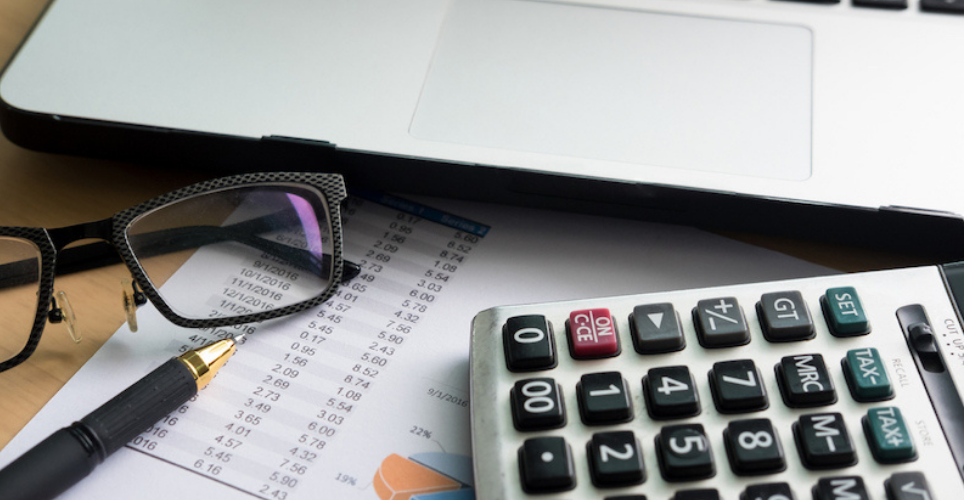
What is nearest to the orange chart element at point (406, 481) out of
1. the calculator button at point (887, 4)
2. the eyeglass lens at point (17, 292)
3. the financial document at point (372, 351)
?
the financial document at point (372, 351)

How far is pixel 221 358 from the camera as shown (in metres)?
0.42

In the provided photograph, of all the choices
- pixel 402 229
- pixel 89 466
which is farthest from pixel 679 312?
pixel 89 466

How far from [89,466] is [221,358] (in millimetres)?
78

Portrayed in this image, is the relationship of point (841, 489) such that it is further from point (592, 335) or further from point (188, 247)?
point (188, 247)

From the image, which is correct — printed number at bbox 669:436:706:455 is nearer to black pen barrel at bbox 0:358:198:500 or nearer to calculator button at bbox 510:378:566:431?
calculator button at bbox 510:378:566:431

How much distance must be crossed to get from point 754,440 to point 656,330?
0.21ft

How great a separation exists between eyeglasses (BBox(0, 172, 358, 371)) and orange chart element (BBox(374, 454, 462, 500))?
107mm

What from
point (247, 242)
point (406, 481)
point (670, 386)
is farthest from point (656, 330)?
point (247, 242)

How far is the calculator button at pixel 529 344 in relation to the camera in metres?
0.37

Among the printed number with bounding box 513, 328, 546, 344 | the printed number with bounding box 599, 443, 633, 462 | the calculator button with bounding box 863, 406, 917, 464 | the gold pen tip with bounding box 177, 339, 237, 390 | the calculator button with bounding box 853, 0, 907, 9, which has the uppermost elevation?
the calculator button with bounding box 853, 0, 907, 9

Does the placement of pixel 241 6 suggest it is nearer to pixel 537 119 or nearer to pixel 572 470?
pixel 537 119

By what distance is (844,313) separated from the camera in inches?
14.9

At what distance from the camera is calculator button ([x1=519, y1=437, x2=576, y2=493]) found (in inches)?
13.4

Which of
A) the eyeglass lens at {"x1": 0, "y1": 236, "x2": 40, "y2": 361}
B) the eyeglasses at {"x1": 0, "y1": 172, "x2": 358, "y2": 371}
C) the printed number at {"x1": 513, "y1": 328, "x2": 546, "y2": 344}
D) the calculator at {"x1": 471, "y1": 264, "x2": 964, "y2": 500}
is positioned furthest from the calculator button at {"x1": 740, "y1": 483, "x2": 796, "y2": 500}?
the eyeglass lens at {"x1": 0, "y1": 236, "x2": 40, "y2": 361}
